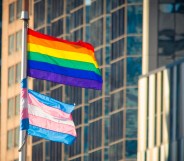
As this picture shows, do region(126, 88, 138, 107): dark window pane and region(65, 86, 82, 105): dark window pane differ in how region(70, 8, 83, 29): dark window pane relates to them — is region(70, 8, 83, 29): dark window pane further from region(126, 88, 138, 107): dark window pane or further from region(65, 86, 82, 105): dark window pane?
region(126, 88, 138, 107): dark window pane

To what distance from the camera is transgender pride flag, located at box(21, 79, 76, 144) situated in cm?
3566

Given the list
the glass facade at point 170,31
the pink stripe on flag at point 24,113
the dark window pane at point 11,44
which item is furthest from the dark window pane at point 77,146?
the pink stripe on flag at point 24,113

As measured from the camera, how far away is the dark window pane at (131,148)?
363 ft

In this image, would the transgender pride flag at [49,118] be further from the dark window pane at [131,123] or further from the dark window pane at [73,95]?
the dark window pane at [73,95]

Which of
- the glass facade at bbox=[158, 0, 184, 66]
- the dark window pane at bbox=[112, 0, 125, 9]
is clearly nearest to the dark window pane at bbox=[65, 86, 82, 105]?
the dark window pane at bbox=[112, 0, 125, 9]

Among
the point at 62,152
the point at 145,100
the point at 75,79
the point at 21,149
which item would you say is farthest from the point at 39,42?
the point at 62,152

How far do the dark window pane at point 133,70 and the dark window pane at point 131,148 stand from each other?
19.1 ft

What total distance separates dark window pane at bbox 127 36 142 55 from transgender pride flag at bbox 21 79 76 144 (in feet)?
242

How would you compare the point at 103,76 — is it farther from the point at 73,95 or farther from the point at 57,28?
the point at 57,28

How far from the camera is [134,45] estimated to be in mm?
111000

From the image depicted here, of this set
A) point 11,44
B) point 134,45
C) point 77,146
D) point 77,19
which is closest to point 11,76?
point 11,44

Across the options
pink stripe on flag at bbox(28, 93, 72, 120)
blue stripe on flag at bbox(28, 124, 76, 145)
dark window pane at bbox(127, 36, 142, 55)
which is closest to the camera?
blue stripe on flag at bbox(28, 124, 76, 145)

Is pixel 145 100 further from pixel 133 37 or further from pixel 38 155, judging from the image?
pixel 38 155

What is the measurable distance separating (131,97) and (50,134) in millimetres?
75991
